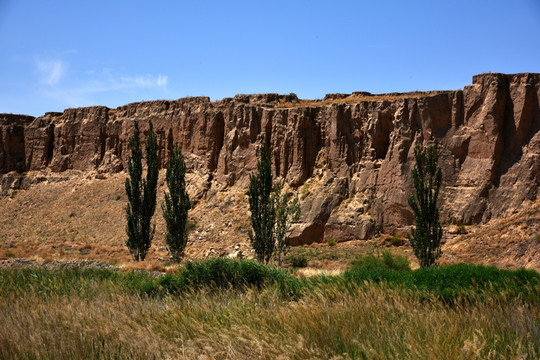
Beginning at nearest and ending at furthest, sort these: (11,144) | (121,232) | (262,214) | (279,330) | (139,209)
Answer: (279,330) → (262,214) → (139,209) → (121,232) → (11,144)

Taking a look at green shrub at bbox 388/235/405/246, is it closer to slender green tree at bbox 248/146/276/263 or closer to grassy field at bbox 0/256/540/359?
slender green tree at bbox 248/146/276/263

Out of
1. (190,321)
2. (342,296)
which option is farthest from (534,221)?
(190,321)

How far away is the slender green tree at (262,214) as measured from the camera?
26453mm

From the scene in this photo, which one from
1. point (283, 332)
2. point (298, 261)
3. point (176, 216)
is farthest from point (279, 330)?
point (176, 216)

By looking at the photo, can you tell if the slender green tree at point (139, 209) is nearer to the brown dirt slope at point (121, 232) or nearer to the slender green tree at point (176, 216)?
the brown dirt slope at point (121, 232)

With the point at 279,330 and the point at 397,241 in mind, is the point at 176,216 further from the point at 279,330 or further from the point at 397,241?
the point at 279,330

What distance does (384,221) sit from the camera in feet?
117

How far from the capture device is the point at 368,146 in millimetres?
38719

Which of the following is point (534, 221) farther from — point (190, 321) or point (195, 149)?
point (195, 149)

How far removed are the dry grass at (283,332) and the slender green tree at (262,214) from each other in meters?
19.2

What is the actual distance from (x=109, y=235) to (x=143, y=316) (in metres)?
40.2

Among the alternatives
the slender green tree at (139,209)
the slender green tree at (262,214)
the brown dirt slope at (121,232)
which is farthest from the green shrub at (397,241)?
the slender green tree at (139,209)

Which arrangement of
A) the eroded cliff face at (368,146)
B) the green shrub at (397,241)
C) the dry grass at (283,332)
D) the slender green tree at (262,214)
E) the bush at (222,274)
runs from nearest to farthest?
1. the dry grass at (283,332)
2. the bush at (222,274)
3. the slender green tree at (262,214)
4. the eroded cliff face at (368,146)
5. the green shrub at (397,241)

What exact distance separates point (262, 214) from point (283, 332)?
21095 millimetres
